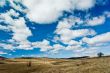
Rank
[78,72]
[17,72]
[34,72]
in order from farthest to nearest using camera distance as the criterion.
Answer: [17,72] < [34,72] < [78,72]

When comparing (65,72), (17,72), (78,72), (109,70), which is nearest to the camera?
(109,70)

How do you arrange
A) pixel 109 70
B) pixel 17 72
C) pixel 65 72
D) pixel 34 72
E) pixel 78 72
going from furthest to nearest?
pixel 17 72 < pixel 34 72 < pixel 65 72 < pixel 78 72 < pixel 109 70

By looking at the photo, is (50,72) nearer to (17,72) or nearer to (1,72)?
(17,72)

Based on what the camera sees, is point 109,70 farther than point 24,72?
No

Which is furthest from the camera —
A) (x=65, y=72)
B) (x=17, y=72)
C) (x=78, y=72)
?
(x=17, y=72)

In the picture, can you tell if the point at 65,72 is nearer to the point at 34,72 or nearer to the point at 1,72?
the point at 34,72

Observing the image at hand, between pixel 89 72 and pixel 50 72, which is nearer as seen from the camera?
pixel 89 72

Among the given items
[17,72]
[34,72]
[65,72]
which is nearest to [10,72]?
[17,72]

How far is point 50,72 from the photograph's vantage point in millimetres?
55219

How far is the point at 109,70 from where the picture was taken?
147 ft

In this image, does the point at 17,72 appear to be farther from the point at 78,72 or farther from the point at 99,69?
the point at 99,69

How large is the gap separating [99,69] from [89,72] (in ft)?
8.28

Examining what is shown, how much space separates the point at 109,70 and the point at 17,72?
103ft

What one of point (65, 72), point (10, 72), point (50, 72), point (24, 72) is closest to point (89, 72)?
point (65, 72)
